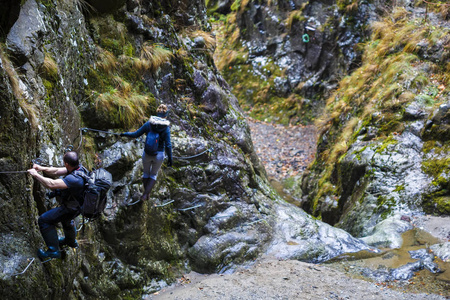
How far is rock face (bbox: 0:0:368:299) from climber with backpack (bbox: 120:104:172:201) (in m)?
0.59

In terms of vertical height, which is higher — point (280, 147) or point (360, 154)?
point (360, 154)

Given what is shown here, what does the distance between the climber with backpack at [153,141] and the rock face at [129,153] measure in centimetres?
59

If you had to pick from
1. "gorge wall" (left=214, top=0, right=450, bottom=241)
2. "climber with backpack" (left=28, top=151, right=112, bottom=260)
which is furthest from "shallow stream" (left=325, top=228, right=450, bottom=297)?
→ "climber with backpack" (left=28, top=151, right=112, bottom=260)

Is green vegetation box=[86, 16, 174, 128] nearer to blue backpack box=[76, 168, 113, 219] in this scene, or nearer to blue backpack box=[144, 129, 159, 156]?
blue backpack box=[144, 129, 159, 156]

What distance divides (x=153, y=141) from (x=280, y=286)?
3792 mm

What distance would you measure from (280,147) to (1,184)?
50.7 ft

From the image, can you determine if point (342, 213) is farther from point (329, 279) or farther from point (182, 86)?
point (182, 86)

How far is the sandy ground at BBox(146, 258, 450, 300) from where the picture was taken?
701 centimetres

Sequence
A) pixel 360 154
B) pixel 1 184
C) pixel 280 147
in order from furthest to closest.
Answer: pixel 280 147 → pixel 360 154 → pixel 1 184

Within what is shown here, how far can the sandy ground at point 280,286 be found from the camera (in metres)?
7.01

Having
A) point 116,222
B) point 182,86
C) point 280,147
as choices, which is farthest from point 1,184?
point 280,147

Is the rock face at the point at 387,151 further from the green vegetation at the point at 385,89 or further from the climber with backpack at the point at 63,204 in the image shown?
the climber with backpack at the point at 63,204

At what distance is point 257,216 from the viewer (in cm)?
950

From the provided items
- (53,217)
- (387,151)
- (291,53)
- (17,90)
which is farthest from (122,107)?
(291,53)
